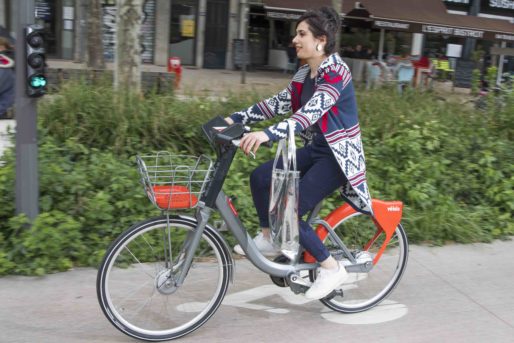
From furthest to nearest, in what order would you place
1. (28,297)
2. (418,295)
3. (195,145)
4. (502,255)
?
1. (195,145)
2. (502,255)
3. (418,295)
4. (28,297)

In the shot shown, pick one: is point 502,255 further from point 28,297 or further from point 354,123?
point 28,297

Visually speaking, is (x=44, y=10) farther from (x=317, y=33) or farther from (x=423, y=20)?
(x=317, y=33)

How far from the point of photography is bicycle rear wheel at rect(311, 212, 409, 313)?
12.7 ft

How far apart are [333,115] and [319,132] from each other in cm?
15

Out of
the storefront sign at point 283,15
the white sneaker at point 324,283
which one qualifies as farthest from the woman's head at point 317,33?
the storefront sign at point 283,15

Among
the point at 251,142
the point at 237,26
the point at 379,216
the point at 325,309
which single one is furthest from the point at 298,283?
the point at 237,26

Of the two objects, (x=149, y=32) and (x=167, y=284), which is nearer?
(x=167, y=284)

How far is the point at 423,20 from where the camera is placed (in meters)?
17.0

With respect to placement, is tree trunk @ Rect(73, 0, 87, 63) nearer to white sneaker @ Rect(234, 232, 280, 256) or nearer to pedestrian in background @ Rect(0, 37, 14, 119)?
pedestrian in background @ Rect(0, 37, 14, 119)

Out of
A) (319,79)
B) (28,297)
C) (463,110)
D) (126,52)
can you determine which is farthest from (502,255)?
(126,52)

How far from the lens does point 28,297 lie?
3887 millimetres

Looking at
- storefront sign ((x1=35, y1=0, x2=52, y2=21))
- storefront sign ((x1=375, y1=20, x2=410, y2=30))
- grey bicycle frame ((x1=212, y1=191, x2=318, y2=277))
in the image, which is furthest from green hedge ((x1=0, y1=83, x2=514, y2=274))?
storefront sign ((x1=35, y1=0, x2=52, y2=21))

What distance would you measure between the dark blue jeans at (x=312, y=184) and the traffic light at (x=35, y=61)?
186 cm

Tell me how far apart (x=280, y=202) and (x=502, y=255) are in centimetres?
277
